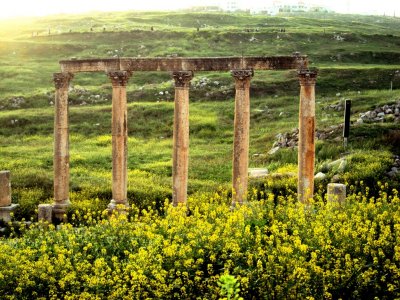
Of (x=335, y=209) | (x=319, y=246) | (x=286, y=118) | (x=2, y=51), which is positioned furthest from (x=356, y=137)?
(x=2, y=51)

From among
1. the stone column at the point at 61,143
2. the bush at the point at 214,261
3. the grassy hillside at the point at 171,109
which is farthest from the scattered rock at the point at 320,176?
the stone column at the point at 61,143

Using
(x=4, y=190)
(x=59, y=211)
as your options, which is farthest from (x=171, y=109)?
(x=59, y=211)

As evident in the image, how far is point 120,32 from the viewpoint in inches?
3482

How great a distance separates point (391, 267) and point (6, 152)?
99.4 feet

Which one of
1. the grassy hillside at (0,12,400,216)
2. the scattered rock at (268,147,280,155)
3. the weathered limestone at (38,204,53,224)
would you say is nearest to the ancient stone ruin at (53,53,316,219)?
the weathered limestone at (38,204,53,224)

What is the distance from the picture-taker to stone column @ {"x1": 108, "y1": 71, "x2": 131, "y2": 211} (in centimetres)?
2447

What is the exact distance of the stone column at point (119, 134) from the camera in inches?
963

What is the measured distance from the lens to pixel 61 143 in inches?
1003

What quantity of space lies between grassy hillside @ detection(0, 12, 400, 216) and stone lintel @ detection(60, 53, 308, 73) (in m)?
4.91

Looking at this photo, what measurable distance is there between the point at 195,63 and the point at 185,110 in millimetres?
1974

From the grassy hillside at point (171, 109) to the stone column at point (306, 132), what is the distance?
141cm

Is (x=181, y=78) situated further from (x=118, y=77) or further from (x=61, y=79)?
(x=61, y=79)

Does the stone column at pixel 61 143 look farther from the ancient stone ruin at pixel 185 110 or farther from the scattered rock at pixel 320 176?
the scattered rock at pixel 320 176

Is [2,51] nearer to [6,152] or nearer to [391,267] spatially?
[6,152]
